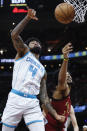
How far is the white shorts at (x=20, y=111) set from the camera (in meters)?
3.37

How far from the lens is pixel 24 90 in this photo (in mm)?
3418

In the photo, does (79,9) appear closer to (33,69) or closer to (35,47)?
(35,47)

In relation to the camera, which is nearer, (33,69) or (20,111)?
(20,111)

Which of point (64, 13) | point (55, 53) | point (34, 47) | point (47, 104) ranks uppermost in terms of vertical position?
point (64, 13)

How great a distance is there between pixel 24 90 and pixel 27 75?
191mm

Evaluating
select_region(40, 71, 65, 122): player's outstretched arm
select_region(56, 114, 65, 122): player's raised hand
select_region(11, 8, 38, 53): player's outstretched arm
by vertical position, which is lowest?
select_region(56, 114, 65, 122): player's raised hand

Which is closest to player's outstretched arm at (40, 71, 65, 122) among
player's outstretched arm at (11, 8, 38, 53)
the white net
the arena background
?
player's outstretched arm at (11, 8, 38, 53)

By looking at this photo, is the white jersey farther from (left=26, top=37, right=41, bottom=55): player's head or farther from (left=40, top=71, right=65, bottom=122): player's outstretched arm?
(left=40, top=71, right=65, bottom=122): player's outstretched arm

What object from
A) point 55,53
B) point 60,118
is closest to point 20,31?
point 60,118

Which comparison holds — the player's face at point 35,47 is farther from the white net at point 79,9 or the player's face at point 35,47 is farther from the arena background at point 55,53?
the arena background at point 55,53

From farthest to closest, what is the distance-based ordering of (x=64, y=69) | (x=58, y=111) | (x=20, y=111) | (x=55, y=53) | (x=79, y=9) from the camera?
(x=55, y=53)
(x=79, y=9)
(x=58, y=111)
(x=64, y=69)
(x=20, y=111)

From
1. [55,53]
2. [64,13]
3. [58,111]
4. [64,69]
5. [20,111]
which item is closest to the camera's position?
[20,111]

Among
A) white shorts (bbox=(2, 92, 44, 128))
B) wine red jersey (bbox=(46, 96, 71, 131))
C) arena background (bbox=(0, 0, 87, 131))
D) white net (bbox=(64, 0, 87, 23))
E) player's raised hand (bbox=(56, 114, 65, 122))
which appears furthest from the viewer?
arena background (bbox=(0, 0, 87, 131))

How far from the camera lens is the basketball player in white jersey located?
133 inches
